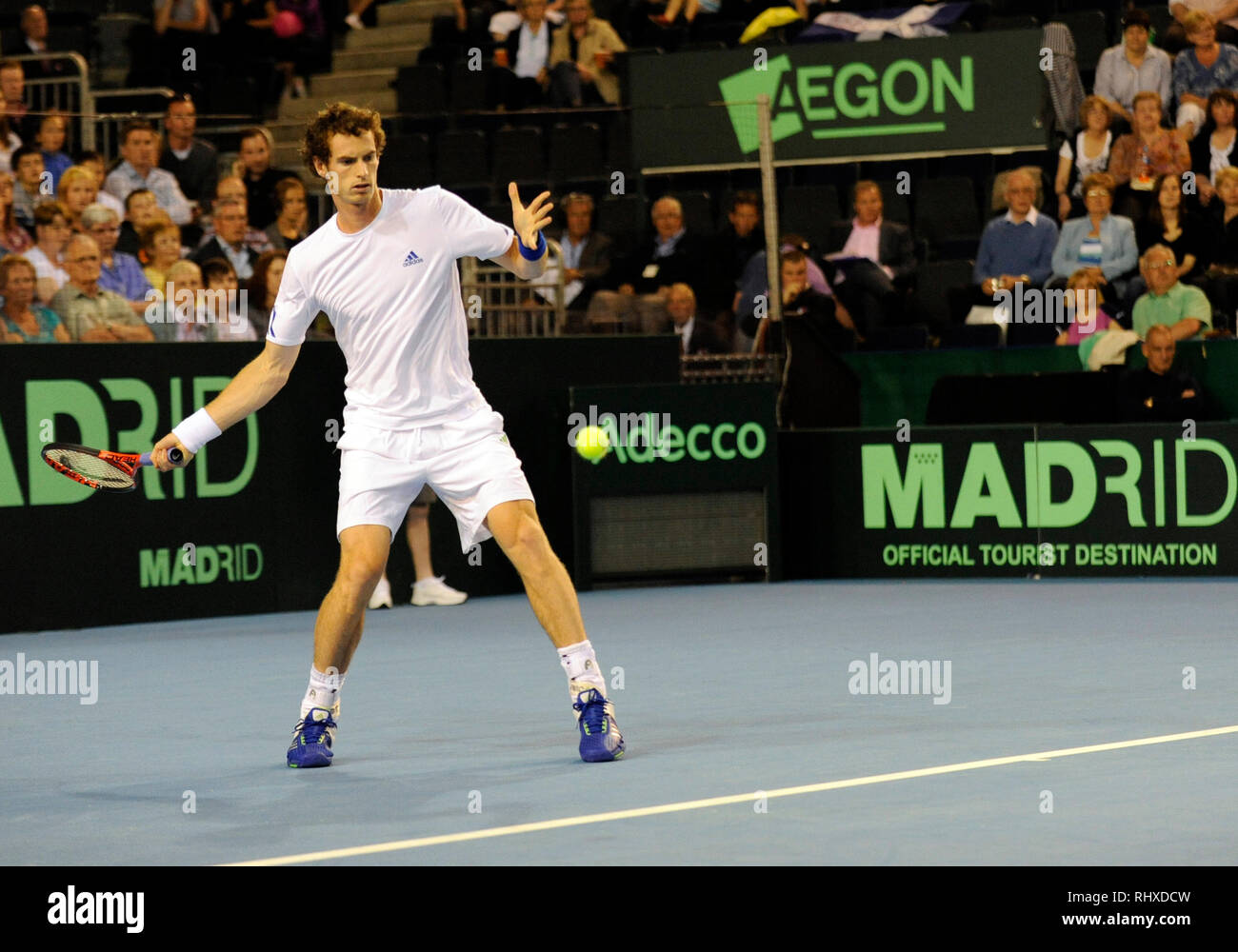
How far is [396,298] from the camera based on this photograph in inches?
282

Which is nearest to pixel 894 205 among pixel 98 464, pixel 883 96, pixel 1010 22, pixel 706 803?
pixel 883 96

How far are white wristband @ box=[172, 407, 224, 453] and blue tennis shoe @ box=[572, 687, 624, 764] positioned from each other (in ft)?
5.17

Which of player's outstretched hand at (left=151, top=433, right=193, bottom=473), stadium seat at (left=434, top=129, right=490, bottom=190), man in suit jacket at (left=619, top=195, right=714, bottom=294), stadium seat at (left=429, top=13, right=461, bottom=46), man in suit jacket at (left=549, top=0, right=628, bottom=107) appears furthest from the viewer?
stadium seat at (left=429, top=13, right=461, bottom=46)

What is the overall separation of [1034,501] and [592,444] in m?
3.06

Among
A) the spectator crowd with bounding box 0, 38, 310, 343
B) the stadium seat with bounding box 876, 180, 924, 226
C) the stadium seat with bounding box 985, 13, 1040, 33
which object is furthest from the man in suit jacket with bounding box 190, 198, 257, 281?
the stadium seat with bounding box 985, 13, 1040, 33

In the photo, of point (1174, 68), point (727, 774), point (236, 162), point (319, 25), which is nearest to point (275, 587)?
point (236, 162)

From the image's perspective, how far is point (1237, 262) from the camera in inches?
584

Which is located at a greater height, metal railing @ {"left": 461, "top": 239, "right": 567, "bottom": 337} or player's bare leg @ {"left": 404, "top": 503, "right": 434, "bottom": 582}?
metal railing @ {"left": 461, "top": 239, "right": 567, "bottom": 337}

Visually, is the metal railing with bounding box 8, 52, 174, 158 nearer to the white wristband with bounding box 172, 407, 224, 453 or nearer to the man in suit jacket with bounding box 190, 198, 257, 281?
the man in suit jacket with bounding box 190, 198, 257, 281

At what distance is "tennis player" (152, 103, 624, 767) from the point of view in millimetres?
7148

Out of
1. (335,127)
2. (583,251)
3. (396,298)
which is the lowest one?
(396,298)

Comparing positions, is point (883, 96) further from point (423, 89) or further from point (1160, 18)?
point (423, 89)

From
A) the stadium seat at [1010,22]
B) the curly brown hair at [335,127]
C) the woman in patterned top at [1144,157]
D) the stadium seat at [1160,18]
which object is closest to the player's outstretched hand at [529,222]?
the curly brown hair at [335,127]

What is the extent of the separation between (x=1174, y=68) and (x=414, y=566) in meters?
7.14
